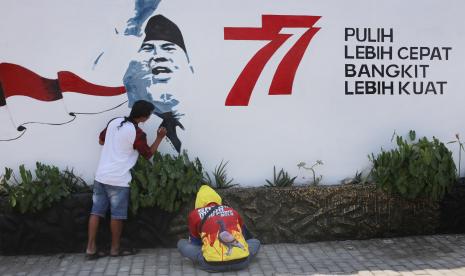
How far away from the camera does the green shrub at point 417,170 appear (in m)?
5.88

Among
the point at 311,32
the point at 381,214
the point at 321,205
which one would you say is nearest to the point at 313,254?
the point at 321,205

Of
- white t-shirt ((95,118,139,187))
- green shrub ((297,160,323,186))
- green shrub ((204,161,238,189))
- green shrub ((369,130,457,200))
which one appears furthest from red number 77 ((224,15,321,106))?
green shrub ((369,130,457,200))

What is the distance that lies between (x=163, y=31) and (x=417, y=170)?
3.06 metres

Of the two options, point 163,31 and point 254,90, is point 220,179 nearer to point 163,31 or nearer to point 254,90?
point 254,90

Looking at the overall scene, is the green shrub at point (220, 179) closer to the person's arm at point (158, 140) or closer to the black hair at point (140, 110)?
the person's arm at point (158, 140)

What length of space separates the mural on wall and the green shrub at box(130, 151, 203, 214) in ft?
1.17

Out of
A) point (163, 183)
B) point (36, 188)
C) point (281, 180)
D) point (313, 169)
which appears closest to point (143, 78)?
→ point (163, 183)

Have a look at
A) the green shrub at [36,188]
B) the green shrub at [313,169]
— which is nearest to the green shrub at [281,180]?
the green shrub at [313,169]

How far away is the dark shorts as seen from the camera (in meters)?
5.49

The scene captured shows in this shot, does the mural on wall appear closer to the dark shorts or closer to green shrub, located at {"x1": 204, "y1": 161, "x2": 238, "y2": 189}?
green shrub, located at {"x1": 204, "y1": 161, "x2": 238, "y2": 189}

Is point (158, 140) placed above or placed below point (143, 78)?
below

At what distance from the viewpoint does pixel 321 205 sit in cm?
606

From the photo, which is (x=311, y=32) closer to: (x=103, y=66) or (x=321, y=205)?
(x=321, y=205)

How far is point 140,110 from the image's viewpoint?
548 cm
